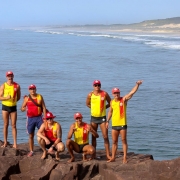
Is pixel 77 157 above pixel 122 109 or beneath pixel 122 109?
beneath

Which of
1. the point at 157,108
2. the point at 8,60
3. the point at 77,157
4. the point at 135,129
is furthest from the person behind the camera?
the point at 8,60

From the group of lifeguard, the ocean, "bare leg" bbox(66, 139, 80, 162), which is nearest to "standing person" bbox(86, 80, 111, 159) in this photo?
the group of lifeguard

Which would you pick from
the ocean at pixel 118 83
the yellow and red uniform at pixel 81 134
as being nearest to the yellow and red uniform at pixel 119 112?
the yellow and red uniform at pixel 81 134

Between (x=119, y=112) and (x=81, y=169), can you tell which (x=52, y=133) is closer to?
(x=81, y=169)

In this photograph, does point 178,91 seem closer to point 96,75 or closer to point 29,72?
point 96,75

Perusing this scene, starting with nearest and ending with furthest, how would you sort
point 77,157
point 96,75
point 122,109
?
1. point 122,109
2. point 77,157
3. point 96,75

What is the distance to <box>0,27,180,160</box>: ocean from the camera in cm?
1866

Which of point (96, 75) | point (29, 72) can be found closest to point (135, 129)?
point (96, 75)

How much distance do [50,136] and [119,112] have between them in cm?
174

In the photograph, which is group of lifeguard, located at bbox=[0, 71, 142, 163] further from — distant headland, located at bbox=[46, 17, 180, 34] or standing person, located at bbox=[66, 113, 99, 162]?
distant headland, located at bbox=[46, 17, 180, 34]

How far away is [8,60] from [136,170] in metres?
32.8

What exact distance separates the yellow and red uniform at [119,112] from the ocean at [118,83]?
4324 mm

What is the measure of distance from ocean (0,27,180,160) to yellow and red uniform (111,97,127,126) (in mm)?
4324

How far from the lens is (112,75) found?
110 feet
